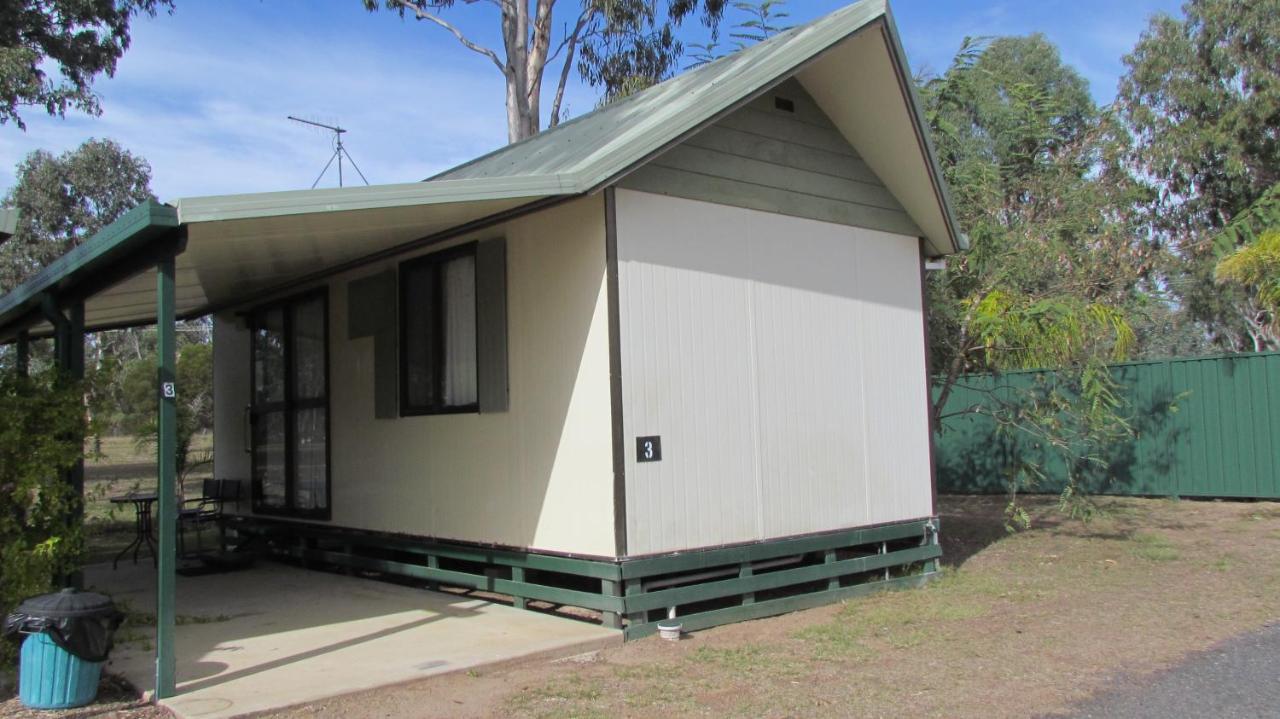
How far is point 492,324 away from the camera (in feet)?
23.0

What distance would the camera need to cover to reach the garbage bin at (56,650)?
4.74 meters

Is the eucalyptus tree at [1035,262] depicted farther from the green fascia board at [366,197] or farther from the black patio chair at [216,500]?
the black patio chair at [216,500]

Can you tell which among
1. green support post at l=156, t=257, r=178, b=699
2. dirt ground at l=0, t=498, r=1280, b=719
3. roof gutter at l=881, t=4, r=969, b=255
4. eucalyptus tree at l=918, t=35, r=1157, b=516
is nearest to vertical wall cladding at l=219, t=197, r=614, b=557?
dirt ground at l=0, t=498, r=1280, b=719

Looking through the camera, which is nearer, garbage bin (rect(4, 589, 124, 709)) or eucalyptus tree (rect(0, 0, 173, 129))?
garbage bin (rect(4, 589, 124, 709))

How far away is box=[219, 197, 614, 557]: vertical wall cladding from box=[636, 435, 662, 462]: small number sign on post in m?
Result: 0.21

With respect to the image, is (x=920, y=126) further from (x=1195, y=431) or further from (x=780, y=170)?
(x=1195, y=431)

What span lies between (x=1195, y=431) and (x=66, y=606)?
1301 centimetres

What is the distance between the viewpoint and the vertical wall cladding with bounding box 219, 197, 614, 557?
247 inches

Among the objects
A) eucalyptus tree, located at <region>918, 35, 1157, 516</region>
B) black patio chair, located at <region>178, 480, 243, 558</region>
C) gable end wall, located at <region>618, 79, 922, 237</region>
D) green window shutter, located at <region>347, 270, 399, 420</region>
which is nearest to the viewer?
gable end wall, located at <region>618, 79, 922, 237</region>

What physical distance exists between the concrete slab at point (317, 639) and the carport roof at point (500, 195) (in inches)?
86.5

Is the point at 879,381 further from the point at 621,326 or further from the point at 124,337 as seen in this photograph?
the point at 124,337

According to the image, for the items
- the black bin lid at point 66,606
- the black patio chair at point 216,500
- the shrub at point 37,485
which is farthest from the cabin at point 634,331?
the black patio chair at point 216,500

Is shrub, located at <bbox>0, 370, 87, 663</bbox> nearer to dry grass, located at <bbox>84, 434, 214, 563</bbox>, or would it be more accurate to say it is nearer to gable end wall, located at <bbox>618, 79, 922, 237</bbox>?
dry grass, located at <bbox>84, 434, 214, 563</bbox>

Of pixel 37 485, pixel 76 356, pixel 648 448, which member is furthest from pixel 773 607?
pixel 76 356
